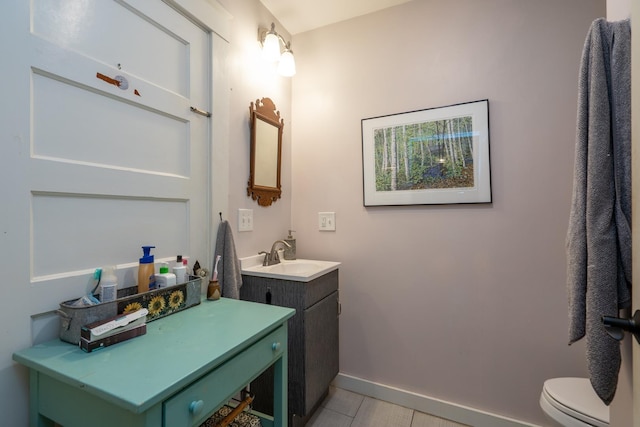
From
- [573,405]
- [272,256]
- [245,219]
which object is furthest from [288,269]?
[573,405]

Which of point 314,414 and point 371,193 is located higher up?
point 371,193

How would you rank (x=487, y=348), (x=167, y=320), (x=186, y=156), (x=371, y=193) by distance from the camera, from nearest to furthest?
1. (x=167, y=320)
2. (x=186, y=156)
3. (x=487, y=348)
4. (x=371, y=193)

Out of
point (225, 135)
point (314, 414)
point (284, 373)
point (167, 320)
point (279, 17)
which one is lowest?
point (314, 414)

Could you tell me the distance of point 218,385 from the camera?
804 mm

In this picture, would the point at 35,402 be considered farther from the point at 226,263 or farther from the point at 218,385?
the point at 226,263

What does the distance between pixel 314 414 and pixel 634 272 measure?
1724 mm

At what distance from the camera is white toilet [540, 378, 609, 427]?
1090 millimetres

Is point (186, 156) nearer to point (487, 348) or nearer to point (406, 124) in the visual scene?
point (406, 124)

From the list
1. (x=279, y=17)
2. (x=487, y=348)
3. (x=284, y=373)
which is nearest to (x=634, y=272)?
(x=284, y=373)

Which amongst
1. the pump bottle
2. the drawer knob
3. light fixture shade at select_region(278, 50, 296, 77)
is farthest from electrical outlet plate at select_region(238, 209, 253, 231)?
the drawer knob

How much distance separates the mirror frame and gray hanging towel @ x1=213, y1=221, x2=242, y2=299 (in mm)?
367

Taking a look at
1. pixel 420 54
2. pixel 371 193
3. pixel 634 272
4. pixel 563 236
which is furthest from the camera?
pixel 371 193

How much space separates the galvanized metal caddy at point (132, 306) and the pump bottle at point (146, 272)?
0.05 m

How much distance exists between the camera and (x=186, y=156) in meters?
1.37
